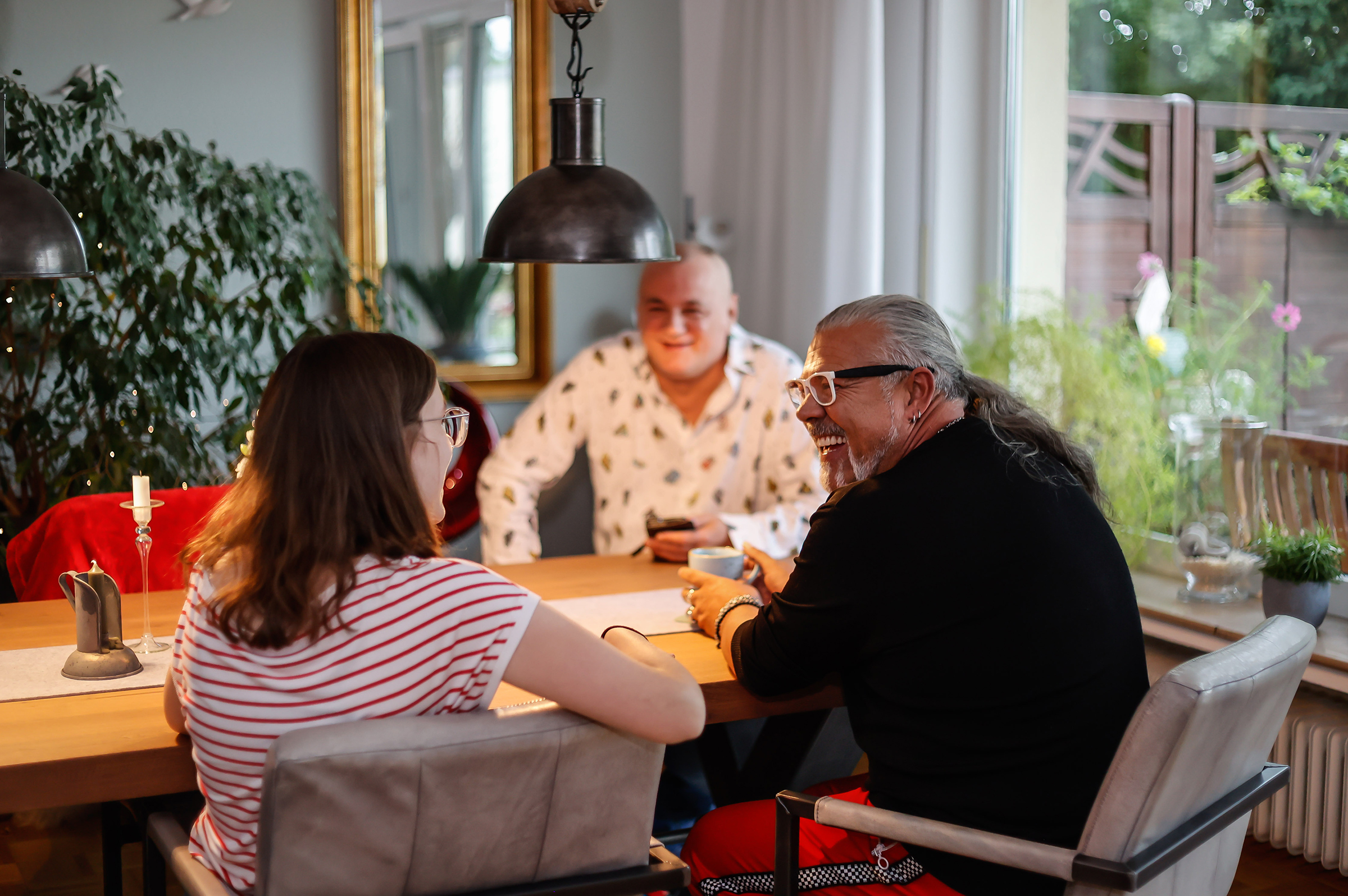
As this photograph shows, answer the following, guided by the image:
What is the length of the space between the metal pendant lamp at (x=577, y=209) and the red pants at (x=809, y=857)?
85cm

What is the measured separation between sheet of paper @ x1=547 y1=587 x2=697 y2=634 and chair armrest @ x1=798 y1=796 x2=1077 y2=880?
55 cm

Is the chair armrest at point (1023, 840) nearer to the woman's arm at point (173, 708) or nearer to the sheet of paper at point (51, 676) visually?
the woman's arm at point (173, 708)

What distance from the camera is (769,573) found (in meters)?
2.11

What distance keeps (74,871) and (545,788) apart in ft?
5.91

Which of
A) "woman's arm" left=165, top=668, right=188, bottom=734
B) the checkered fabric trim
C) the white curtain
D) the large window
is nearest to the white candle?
"woman's arm" left=165, top=668, right=188, bottom=734

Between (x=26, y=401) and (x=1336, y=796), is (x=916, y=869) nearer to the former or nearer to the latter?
(x=1336, y=796)

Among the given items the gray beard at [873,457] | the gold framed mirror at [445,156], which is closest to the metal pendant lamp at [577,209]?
the gray beard at [873,457]

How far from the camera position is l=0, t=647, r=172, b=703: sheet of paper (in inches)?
67.1

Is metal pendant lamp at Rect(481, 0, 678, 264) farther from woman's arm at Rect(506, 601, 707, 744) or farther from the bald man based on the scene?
the bald man

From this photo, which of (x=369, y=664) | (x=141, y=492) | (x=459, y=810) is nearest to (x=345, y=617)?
(x=369, y=664)

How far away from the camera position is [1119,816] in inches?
54.7

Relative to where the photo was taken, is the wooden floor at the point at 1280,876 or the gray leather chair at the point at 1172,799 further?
the wooden floor at the point at 1280,876

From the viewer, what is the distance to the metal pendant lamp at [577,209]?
6.36 ft

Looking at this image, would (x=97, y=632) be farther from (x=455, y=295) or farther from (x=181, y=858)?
(x=455, y=295)
